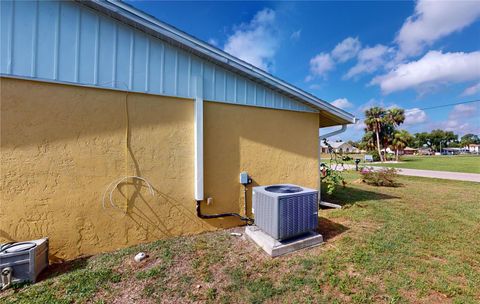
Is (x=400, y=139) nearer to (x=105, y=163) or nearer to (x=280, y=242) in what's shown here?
(x=280, y=242)

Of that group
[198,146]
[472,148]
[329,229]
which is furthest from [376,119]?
[472,148]

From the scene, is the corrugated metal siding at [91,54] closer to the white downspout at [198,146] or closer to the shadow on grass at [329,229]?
the white downspout at [198,146]

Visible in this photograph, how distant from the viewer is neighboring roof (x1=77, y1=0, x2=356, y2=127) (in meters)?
3.09

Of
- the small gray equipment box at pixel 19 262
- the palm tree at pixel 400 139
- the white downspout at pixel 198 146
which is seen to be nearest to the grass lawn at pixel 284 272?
the small gray equipment box at pixel 19 262

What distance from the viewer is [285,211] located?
3213 mm

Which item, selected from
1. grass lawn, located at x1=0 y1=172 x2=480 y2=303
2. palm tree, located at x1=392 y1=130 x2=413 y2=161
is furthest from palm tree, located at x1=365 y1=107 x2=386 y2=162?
grass lawn, located at x1=0 y1=172 x2=480 y2=303

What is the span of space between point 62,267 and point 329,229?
175 inches

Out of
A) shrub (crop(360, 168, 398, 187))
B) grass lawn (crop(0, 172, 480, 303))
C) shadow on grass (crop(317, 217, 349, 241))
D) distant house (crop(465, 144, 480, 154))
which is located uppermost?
distant house (crop(465, 144, 480, 154))

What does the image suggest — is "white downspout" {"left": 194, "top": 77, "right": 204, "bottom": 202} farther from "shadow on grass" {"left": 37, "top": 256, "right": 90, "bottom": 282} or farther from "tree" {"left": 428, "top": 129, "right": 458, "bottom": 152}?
"tree" {"left": 428, "top": 129, "right": 458, "bottom": 152}

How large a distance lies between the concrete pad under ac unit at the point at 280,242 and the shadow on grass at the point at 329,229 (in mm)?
387

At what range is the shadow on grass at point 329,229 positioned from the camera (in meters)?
3.87

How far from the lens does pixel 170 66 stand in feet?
11.8

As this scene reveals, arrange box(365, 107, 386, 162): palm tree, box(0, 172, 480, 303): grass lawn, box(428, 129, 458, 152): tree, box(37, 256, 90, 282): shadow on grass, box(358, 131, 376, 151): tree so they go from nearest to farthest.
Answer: box(0, 172, 480, 303): grass lawn < box(37, 256, 90, 282): shadow on grass < box(365, 107, 386, 162): palm tree < box(358, 131, 376, 151): tree < box(428, 129, 458, 152): tree

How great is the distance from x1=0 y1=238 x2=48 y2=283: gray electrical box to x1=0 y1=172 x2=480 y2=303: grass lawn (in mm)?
126
